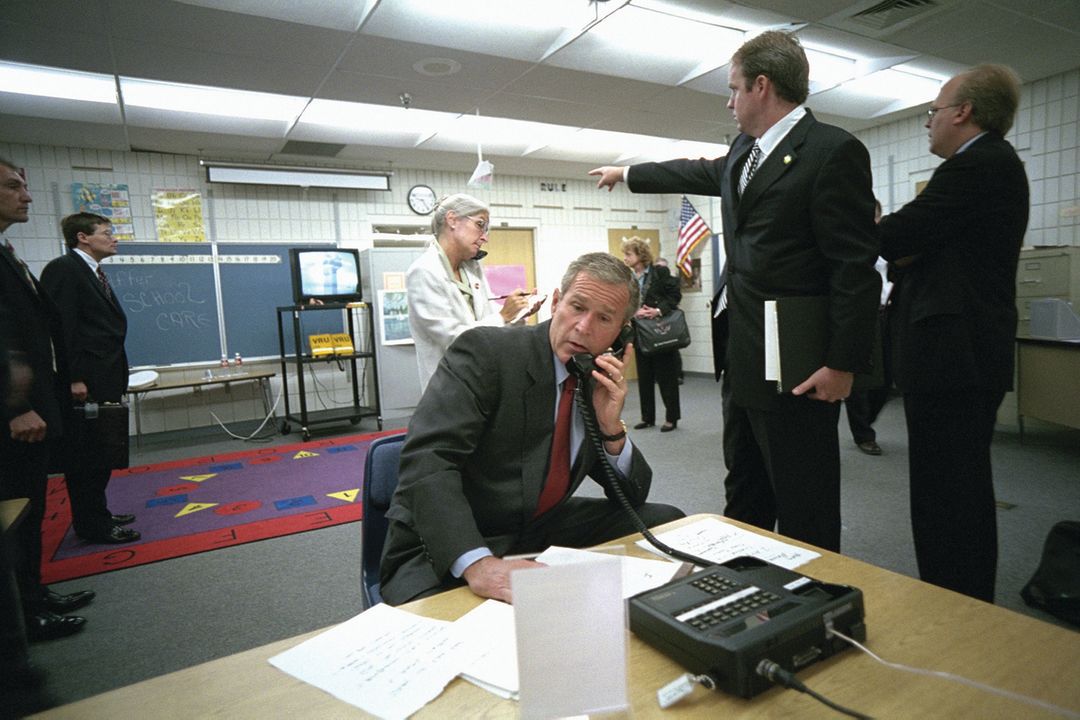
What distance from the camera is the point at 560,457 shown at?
4.27 ft

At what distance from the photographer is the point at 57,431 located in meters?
2.00

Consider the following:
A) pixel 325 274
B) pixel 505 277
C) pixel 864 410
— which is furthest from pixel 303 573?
pixel 505 277

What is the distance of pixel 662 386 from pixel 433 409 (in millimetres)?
3999

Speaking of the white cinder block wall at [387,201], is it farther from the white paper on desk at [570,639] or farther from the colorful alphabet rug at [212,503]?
the white paper on desk at [570,639]

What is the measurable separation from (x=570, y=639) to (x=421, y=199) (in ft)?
22.8

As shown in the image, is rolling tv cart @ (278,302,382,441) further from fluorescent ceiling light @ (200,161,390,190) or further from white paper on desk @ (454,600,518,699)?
white paper on desk @ (454,600,518,699)

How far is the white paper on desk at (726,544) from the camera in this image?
962 millimetres

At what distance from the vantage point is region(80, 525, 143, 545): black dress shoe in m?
3.07

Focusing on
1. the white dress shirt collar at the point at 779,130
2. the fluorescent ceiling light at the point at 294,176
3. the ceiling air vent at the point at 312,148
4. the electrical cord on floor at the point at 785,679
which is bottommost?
the electrical cord on floor at the point at 785,679

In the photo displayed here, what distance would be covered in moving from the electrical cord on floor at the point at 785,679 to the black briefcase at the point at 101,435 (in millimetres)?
3258

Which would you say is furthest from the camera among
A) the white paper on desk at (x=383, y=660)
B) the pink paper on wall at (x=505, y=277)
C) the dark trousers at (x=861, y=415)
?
the pink paper on wall at (x=505, y=277)

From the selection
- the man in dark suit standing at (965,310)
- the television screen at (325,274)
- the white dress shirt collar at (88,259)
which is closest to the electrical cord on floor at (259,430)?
the television screen at (325,274)

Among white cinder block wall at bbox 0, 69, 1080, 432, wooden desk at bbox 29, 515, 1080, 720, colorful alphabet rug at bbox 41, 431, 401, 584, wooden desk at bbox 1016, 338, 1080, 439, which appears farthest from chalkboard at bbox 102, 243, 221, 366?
wooden desk at bbox 1016, 338, 1080, 439

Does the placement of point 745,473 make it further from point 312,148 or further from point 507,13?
point 312,148
